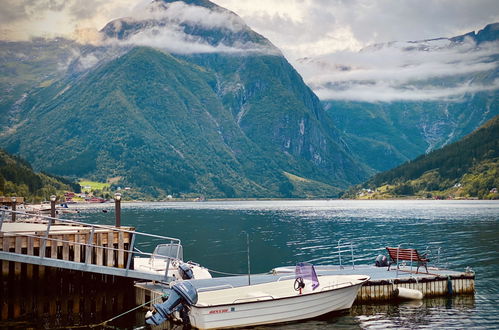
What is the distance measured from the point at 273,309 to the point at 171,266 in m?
10.6

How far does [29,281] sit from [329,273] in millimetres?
20747

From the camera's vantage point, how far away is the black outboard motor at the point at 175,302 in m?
30.6

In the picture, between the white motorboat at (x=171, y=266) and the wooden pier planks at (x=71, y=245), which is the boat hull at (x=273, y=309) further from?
the wooden pier planks at (x=71, y=245)

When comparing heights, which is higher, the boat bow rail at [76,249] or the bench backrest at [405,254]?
the boat bow rail at [76,249]

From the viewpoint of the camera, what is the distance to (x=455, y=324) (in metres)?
35.1

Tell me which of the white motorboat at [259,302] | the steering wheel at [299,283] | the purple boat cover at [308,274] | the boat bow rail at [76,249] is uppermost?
the boat bow rail at [76,249]

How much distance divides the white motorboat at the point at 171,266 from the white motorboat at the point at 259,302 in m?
3.32

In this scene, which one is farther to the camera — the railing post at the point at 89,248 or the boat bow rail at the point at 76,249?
the railing post at the point at 89,248

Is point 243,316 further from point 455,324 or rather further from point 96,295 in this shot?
point 455,324

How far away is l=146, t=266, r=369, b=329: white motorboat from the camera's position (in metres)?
31.0

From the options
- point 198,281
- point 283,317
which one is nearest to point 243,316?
point 283,317

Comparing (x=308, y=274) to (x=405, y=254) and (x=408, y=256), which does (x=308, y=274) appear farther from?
(x=405, y=254)

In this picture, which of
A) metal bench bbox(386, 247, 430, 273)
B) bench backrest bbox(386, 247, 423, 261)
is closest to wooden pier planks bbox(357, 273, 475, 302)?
metal bench bbox(386, 247, 430, 273)

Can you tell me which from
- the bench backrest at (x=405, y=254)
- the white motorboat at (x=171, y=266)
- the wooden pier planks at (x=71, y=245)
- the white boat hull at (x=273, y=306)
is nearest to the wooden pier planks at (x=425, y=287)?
the bench backrest at (x=405, y=254)
